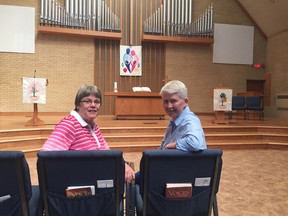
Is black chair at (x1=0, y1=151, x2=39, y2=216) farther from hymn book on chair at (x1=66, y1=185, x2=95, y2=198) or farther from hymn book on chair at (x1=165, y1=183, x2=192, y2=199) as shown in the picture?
hymn book on chair at (x1=165, y1=183, x2=192, y2=199)

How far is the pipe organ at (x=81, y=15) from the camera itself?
26.5ft

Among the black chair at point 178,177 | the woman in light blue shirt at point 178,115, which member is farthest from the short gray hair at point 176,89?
the black chair at point 178,177

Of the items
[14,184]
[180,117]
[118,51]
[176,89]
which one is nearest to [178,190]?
Result: [180,117]

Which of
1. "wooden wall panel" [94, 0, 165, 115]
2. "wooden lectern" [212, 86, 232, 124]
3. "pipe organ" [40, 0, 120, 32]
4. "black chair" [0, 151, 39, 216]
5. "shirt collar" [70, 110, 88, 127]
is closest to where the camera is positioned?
"black chair" [0, 151, 39, 216]

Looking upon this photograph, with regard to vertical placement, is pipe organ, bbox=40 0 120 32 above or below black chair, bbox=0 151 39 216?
above

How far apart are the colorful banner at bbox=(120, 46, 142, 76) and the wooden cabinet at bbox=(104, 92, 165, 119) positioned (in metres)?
1.89

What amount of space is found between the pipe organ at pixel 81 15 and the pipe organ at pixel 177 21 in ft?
4.11

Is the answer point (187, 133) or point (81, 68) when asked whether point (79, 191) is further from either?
point (81, 68)

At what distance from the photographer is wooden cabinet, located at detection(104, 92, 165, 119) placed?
24.1 ft

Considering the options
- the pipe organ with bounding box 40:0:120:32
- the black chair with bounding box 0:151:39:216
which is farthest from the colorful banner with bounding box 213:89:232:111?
the black chair with bounding box 0:151:39:216

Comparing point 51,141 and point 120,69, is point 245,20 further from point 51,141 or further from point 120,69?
point 51,141

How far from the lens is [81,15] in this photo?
327 inches

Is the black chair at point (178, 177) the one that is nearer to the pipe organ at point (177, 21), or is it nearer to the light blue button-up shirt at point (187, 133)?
the light blue button-up shirt at point (187, 133)

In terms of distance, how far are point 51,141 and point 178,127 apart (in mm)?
765
